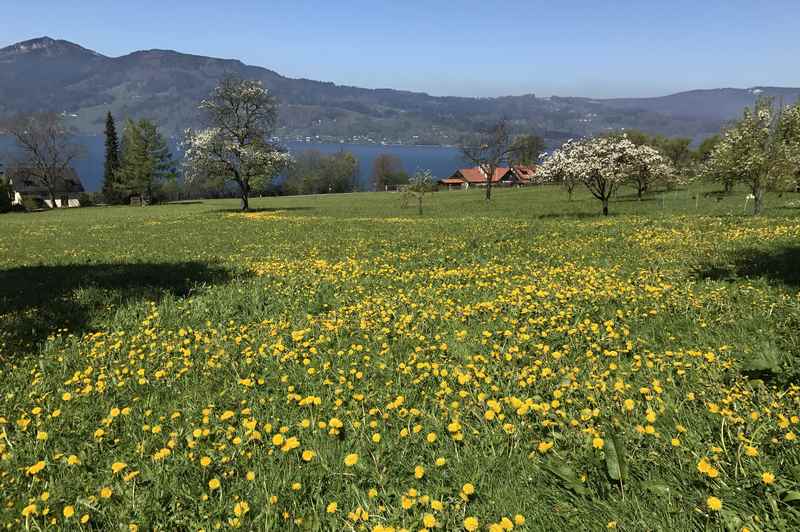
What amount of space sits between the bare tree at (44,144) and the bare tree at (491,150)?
2882 inches

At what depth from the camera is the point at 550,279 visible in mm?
9453

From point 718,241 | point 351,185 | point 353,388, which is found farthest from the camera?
point 351,185

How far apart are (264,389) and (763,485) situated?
4586 millimetres

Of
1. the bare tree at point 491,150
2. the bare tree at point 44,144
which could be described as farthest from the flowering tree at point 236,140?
the bare tree at point 44,144

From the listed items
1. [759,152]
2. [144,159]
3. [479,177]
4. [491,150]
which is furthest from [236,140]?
[479,177]

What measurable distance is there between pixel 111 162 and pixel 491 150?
8070 centimetres

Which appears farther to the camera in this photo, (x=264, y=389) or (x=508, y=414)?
(x=264, y=389)

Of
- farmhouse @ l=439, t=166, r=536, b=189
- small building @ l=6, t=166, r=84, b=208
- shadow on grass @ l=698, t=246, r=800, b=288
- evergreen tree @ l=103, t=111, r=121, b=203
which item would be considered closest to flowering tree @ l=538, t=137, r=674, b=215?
shadow on grass @ l=698, t=246, r=800, b=288

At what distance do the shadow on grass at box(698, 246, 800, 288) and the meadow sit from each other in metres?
0.10

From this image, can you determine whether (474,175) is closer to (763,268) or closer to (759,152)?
(759,152)

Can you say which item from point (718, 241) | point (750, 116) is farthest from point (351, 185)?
point (718, 241)

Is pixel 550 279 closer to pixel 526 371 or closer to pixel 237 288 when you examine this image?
pixel 526 371

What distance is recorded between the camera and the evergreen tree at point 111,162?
302 feet

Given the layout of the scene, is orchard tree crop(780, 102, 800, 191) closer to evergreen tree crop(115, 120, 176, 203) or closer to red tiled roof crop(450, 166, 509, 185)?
evergreen tree crop(115, 120, 176, 203)
